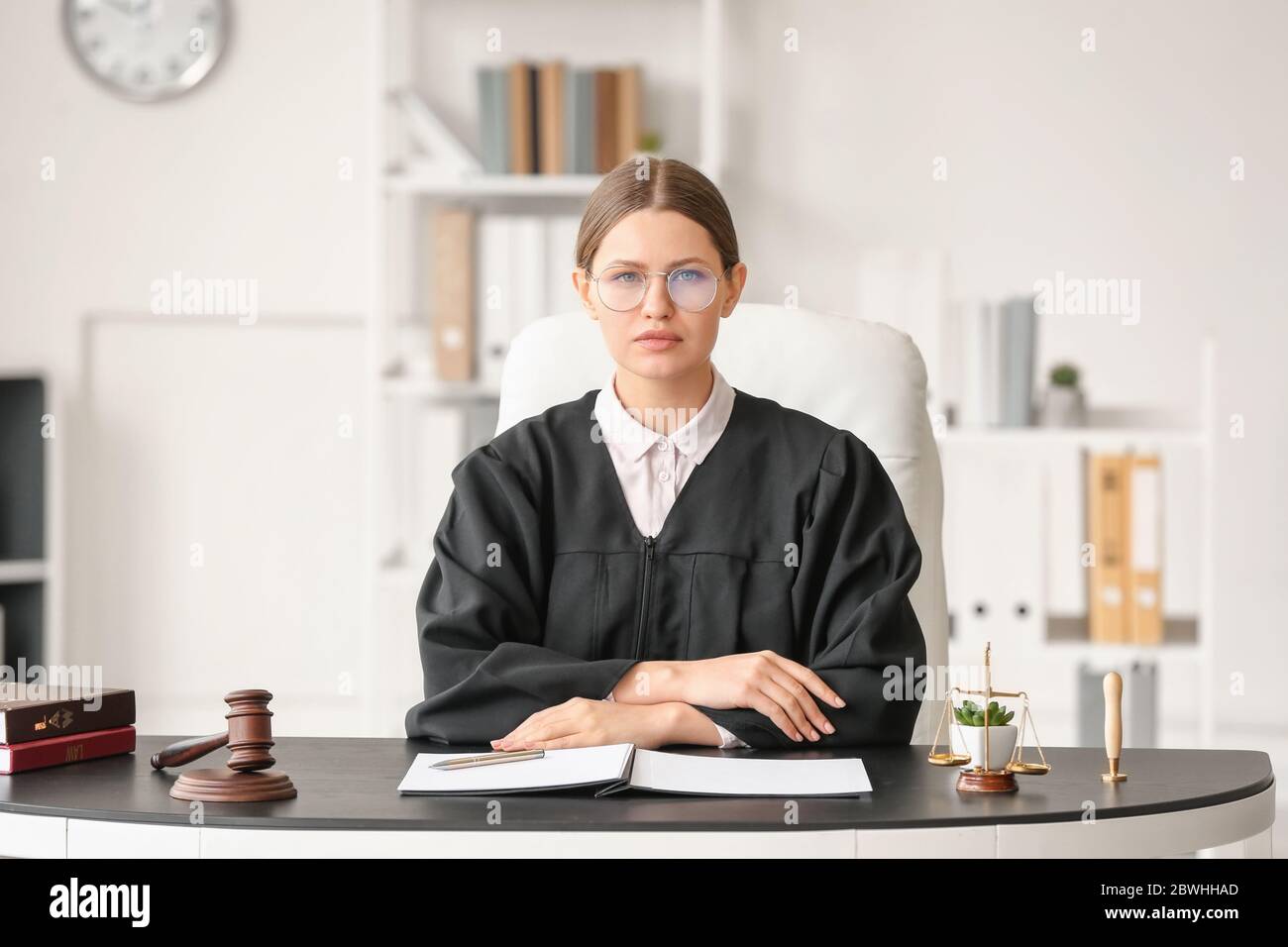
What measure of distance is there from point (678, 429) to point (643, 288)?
0.17 metres

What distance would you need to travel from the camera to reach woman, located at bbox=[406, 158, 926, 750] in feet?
5.05

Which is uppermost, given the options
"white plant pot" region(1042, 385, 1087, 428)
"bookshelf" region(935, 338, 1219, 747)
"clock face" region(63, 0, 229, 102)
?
"clock face" region(63, 0, 229, 102)

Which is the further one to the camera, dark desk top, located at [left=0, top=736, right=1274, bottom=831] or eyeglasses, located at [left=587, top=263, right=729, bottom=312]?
eyeglasses, located at [left=587, top=263, right=729, bottom=312]

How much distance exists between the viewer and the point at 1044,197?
11.3ft

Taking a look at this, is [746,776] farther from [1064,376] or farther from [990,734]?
[1064,376]

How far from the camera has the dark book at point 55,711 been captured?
1282 mm

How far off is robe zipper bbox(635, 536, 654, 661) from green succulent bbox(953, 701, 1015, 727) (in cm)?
43

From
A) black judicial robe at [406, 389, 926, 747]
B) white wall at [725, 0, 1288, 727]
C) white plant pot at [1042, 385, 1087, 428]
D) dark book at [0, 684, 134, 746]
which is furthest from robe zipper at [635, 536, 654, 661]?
white wall at [725, 0, 1288, 727]

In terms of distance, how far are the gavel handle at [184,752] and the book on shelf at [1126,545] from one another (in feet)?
7.18

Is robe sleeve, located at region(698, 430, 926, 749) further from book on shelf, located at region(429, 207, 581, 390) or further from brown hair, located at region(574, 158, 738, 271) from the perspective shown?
book on shelf, located at region(429, 207, 581, 390)
